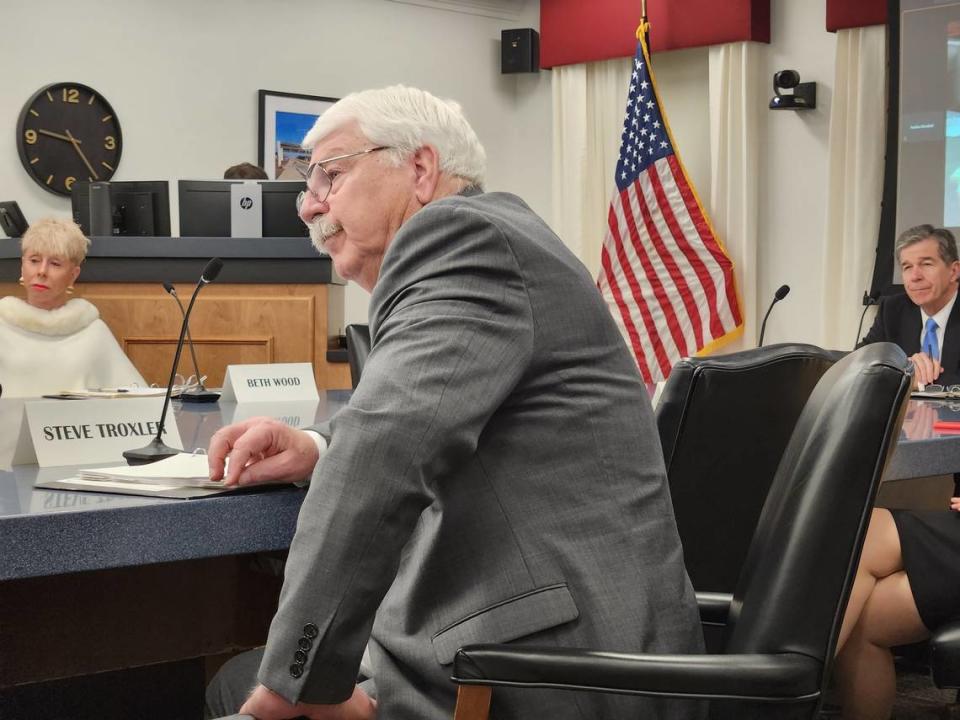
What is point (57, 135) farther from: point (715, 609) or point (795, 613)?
point (795, 613)

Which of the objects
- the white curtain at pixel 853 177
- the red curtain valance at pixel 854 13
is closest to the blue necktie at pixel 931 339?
the white curtain at pixel 853 177

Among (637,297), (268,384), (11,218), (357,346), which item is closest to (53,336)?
(268,384)

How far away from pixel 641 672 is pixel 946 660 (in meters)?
0.79

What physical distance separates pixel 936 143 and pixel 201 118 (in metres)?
4.23

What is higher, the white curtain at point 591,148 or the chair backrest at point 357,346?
the white curtain at point 591,148

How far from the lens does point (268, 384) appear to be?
10.8 ft

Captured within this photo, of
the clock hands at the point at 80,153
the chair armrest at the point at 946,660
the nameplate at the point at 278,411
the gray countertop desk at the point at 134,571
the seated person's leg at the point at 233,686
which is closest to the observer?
the gray countertop desk at the point at 134,571

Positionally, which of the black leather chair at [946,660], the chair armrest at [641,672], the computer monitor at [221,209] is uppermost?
the computer monitor at [221,209]

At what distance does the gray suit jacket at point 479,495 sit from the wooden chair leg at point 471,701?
6 cm

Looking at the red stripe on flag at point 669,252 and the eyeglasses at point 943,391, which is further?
the red stripe on flag at point 669,252

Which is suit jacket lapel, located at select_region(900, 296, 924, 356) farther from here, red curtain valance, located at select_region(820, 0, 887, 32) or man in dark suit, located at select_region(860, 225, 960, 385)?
red curtain valance, located at select_region(820, 0, 887, 32)

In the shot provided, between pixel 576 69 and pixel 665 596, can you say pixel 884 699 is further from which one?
pixel 576 69

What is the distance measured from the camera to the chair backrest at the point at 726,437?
160cm

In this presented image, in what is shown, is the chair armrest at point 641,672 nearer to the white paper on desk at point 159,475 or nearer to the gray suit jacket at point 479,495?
the gray suit jacket at point 479,495
